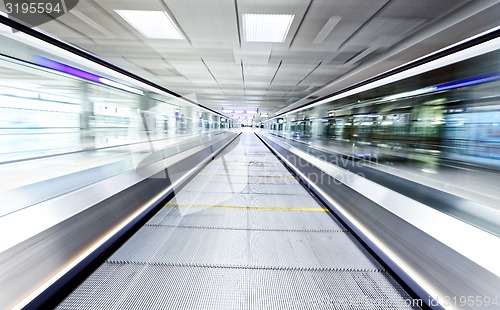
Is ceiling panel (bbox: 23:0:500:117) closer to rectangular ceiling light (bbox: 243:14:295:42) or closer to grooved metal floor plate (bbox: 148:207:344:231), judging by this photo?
rectangular ceiling light (bbox: 243:14:295:42)

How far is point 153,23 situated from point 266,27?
210 centimetres

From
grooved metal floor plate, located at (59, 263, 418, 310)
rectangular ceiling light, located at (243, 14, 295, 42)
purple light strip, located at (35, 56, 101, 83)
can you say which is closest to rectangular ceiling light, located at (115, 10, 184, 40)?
purple light strip, located at (35, 56, 101, 83)

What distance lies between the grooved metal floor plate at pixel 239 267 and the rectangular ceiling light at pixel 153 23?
333 centimetres

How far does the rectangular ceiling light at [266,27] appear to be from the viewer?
398 centimetres

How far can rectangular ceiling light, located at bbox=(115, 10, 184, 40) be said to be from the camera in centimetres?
401

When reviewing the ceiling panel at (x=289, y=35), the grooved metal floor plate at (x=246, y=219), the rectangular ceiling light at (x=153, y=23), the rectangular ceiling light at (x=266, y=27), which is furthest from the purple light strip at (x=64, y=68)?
the rectangular ceiling light at (x=266, y=27)

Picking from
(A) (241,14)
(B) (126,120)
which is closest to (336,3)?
(A) (241,14)

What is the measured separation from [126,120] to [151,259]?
844cm

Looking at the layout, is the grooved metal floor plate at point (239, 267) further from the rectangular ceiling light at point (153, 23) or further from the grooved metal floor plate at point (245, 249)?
the rectangular ceiling light at point (153, 23)

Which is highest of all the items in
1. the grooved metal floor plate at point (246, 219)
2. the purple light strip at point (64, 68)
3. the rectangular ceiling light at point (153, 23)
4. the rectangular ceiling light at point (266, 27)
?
the rectangular ceiling light at point (153, 23)

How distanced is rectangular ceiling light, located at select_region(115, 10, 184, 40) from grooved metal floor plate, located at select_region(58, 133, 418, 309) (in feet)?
10.9

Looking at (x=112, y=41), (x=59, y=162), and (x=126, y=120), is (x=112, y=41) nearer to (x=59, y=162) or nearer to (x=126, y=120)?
(x=59, y=162)

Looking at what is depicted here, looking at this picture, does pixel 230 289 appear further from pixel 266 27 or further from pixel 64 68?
pixel 64 68

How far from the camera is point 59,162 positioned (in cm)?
567
